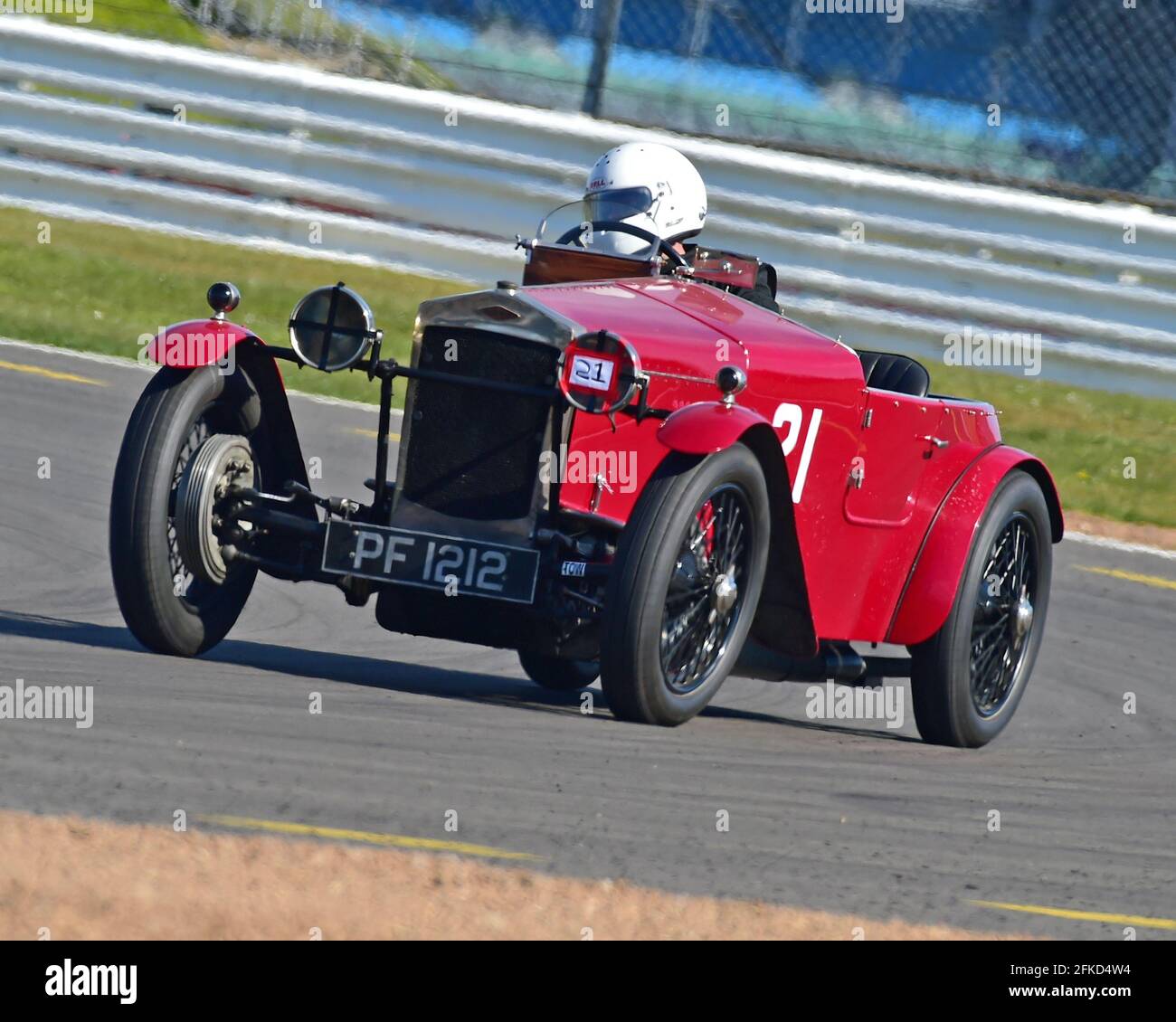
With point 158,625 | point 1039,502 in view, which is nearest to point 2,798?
point 158,625

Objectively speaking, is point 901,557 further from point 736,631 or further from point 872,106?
point 872,106

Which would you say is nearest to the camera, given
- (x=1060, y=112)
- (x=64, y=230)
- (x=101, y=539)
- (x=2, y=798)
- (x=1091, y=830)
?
(x=2, y=798)

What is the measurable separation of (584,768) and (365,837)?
1015 mm

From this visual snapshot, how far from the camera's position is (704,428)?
230 inches

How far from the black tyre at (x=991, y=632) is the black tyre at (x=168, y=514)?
2.18 metres

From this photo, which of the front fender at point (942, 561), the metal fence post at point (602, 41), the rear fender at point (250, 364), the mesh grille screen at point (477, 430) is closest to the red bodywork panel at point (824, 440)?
Result: the front fender at point (942, 561)

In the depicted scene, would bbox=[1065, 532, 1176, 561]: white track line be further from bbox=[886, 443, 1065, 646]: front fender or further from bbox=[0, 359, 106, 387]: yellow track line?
bbox=[0, 359, 106, 387]: yellow track line

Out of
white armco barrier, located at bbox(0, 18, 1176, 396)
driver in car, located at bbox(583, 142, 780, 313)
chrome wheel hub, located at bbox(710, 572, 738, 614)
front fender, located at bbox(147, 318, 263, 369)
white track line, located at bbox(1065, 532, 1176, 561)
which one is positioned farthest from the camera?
white armco barrier, located at bbox(0, 18, 1176, 396)

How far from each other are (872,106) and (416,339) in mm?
7717

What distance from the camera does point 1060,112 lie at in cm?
1312

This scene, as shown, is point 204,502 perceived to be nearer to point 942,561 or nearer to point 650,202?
point 650,202

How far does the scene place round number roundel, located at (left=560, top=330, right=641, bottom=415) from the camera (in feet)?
19.5

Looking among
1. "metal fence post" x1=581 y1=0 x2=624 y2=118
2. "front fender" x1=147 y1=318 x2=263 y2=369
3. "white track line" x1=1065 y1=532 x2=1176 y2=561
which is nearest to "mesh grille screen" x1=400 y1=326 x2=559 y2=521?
"front fender" x1=147 y1=318 x2=263 y2=369

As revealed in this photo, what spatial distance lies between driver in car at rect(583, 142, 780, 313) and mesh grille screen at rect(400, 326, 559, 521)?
107 cm
